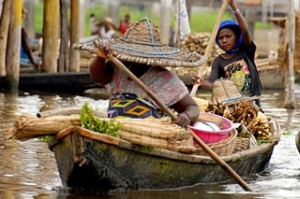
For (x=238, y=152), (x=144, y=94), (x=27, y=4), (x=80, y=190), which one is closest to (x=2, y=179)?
(x=80, y=190)

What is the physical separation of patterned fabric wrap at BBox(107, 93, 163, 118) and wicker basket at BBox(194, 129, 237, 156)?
1.90 feet

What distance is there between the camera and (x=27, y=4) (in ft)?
109

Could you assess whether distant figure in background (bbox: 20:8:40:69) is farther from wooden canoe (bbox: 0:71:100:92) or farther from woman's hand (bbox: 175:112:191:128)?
woman's hand (bbox: 175:112:191:128)

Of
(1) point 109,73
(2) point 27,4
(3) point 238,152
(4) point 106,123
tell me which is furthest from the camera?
(2) point 27,4

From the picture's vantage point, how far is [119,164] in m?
8.24

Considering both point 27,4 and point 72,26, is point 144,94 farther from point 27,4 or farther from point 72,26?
point 27,4

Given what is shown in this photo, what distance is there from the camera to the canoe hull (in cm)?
805

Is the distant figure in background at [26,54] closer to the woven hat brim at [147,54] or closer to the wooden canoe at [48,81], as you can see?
the wooden canoe at [48,81]

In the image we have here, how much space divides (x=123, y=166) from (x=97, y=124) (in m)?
0.43

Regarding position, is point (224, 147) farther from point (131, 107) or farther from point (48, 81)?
point (48, 81)

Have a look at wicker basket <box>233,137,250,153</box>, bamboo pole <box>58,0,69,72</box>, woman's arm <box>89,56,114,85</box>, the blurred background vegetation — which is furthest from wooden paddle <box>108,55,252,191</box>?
the blurred background vegetation

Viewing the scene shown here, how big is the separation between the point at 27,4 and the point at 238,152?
2442 cm

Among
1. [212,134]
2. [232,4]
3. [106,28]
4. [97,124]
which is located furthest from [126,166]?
[106,28]

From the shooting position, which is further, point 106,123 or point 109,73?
point 109,73
